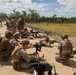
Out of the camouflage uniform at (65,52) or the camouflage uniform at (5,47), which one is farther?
the camouflage uniform at (65,52)

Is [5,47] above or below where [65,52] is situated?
above

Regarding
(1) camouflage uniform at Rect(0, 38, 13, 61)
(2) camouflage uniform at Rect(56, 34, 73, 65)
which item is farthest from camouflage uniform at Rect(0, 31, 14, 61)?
(2) camouflage uniform at Rect(56, 34, 73, 65)

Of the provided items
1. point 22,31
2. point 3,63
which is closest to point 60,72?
point 3,63

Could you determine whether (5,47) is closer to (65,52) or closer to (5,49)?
(5,49)

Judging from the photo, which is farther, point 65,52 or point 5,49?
point 65,52

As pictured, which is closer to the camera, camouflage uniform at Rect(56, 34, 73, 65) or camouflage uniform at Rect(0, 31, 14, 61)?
camouflage uniform at Rect(0, 31, 14, 61)

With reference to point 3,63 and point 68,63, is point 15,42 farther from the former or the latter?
point 68,63

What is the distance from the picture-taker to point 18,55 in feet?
24.5

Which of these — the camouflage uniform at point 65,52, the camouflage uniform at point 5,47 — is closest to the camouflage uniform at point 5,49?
the camouflage uniform at point 5,47

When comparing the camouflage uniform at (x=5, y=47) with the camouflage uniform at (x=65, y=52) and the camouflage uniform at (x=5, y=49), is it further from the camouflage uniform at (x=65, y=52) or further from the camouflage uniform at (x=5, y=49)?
the camouflage uniform at (x=65, y=52)

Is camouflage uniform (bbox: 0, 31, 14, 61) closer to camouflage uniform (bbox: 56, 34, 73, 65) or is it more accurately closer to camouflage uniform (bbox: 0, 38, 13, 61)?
camouflage uniform (bbox: 0, 38, 13, 61)

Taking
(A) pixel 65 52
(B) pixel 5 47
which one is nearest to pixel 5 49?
(B) pixel 5 47

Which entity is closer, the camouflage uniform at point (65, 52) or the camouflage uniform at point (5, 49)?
the camouflage uniform at point (5, 49)

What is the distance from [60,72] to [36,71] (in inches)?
175
